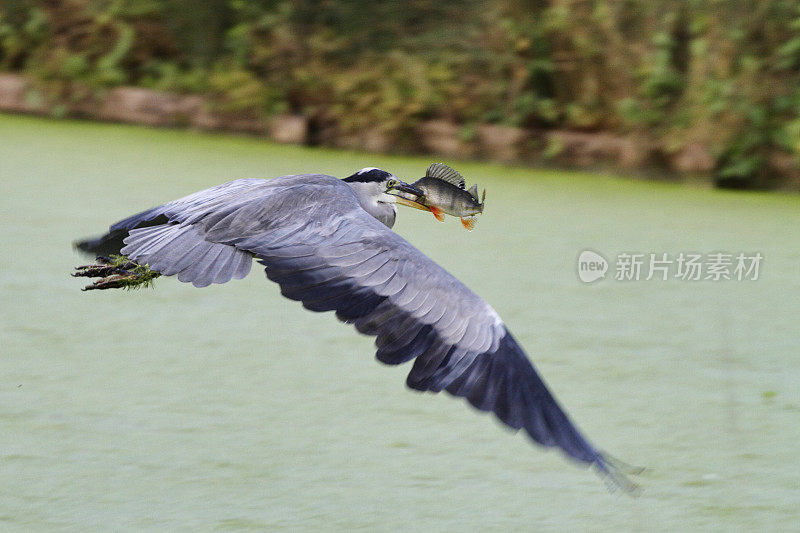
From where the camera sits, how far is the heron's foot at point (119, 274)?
177cm

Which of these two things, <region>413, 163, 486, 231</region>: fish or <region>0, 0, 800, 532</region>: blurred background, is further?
<region>0, 0, 800, 532</region>: blurred background

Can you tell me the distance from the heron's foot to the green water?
1.36ft

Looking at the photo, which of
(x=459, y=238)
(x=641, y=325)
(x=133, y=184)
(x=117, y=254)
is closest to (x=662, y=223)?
(x=459, y=238)

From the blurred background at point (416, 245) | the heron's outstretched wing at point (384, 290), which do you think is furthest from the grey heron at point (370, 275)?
the blurred background at point (416, 245)

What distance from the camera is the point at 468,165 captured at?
196 inches

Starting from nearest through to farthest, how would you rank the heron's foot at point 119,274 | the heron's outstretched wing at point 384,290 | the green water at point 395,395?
the heron's outstretched wing at point 384,290 → the heron's foot at point 119,274 → the green water at point 395,395

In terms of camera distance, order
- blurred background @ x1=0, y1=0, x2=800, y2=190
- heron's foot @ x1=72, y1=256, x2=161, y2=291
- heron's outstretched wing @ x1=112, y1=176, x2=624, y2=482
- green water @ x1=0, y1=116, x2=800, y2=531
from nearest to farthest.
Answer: heron's outstretched wing @ x1=112, y1=176, x2=624, y2=482 → heron's foot @ x1=72, y1=256, x2=161, y2=291 → green water @ x1=0, y1=116, x2=800, y2=531 → blurred background @ x1=0, y1=0, x2=800, y2=190

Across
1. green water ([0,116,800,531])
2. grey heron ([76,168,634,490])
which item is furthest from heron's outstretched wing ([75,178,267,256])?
green water ([0,116,800,531])

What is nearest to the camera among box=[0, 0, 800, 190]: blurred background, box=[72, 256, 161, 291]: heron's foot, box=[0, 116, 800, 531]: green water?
box=[72, 256, 161, 291]: heron's foot

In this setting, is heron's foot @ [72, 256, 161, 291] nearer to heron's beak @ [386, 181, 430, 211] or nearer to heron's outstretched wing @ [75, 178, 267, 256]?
heron's outstretched wing @ [75, 178, 267, 256]

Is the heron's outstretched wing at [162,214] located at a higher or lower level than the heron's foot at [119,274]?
higher

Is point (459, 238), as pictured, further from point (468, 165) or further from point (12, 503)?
point (12, 503)

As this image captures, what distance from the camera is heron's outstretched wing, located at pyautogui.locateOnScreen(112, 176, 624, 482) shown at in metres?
1.54

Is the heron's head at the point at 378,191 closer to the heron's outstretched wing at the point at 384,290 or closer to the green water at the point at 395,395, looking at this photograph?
the heron's outstretched wing at the point at 384,290
